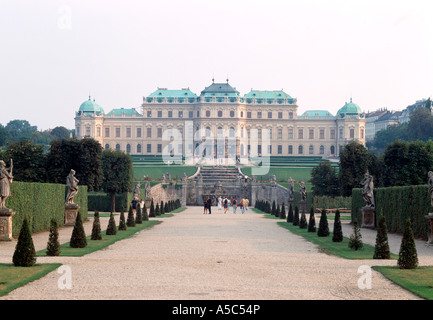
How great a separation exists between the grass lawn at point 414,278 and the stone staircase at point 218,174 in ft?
198

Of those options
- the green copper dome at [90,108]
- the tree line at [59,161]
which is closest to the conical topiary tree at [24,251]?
the tree line at [59,161]

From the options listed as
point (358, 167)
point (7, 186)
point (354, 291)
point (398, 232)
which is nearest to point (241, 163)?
point (358, 167)

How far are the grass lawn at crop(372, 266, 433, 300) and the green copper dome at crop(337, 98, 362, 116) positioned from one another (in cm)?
10618

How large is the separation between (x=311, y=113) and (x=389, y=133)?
625 inches

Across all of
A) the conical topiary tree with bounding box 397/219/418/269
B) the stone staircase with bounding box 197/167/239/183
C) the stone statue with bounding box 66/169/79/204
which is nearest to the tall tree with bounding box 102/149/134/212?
the stone statue with bounding box 66/169/79/204

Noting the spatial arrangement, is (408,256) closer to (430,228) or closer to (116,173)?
(430,228)

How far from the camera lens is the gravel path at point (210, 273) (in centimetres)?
940

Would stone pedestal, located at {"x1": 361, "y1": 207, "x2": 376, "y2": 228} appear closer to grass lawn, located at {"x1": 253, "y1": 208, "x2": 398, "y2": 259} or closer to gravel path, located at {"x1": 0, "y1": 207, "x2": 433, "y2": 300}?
grass lawn, located at {"x1": 253, "y1": 208, "x2": 398, "y2": 259}

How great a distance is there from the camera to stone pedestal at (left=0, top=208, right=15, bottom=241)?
1786 cm

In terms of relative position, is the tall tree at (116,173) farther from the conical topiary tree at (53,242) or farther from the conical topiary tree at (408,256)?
the conical topiary tree at (408,256)

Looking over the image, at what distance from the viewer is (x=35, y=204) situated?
2153 cm

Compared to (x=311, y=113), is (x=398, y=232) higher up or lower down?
lower down

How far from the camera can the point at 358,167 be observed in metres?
37.7
